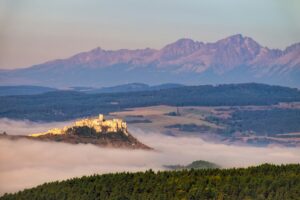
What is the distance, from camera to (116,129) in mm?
188750

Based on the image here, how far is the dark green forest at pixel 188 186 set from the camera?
2931 inches

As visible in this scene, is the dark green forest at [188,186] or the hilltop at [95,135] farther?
the hilltop at [95,135]

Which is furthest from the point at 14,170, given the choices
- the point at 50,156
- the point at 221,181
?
the point at 221,181

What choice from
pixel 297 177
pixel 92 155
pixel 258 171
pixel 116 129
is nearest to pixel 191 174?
pixel 258 171

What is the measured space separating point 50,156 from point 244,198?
104m

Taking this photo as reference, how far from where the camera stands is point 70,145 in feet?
593

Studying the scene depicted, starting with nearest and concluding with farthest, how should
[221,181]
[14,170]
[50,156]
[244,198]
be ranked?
1. [244,198]
2. [221,181]
3. [14,170]
4. [50,156]

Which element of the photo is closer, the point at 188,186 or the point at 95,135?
the point at 188,186

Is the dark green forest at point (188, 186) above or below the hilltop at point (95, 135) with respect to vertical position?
below

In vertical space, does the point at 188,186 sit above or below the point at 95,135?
below

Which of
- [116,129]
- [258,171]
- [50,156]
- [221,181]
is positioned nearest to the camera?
[221,181]

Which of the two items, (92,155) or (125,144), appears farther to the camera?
(125,144)

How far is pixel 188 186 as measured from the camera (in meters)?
79.7

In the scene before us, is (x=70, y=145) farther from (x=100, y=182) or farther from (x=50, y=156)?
(x=100, y=182)
